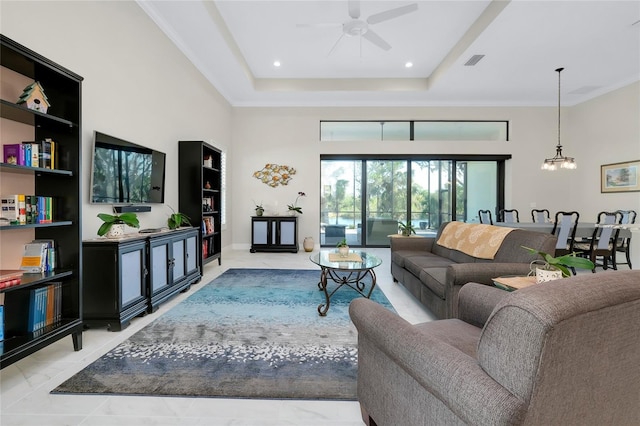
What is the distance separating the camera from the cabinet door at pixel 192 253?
374 cm

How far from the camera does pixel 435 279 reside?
263cm

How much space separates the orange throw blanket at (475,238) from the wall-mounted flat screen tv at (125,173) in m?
3.73

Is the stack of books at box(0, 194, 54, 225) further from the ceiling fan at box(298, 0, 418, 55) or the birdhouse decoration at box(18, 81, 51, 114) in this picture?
the ceiling fan at box(298, 0, 418, 55)

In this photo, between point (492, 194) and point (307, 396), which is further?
point (492, 194)

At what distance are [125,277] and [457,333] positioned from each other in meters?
2.62

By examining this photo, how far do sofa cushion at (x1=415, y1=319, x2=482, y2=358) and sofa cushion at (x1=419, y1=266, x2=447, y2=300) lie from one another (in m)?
0.87

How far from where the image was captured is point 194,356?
2102 mm

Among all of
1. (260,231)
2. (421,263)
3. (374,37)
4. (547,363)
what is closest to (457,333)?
(547,363)

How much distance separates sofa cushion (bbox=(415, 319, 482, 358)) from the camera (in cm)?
133

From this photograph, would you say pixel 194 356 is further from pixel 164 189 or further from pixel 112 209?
pixel 164 189

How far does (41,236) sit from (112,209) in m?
0.88

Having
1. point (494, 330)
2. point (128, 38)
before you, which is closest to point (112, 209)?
point (128, 38)

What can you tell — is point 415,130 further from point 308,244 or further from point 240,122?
point 240,122

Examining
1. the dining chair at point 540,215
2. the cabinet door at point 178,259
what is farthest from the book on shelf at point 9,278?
the dining chair at point 540,215
